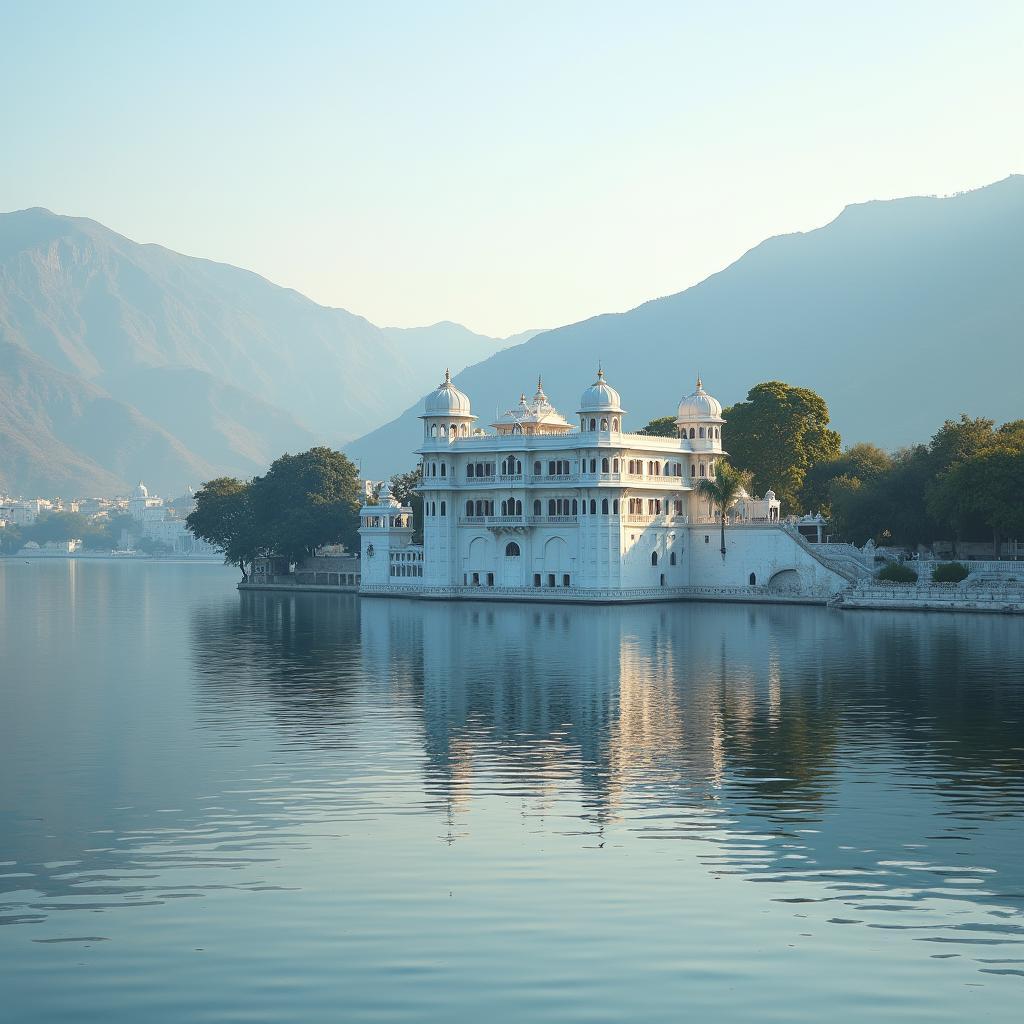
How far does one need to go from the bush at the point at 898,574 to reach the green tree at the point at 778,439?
22877 millimetres

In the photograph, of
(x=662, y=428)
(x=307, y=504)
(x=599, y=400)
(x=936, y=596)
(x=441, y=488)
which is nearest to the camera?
(x=936, y=596)

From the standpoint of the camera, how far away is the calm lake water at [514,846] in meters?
15.8

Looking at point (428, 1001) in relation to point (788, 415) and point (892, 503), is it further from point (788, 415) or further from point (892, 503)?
point (788, 415)

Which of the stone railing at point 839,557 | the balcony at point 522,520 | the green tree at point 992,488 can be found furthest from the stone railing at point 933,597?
the balcony at point 522,520

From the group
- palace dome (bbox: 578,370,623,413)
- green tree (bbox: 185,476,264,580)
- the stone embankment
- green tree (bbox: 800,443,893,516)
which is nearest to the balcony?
palace dome (bbox: 578,370,623,413)

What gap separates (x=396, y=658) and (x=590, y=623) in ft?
65.8

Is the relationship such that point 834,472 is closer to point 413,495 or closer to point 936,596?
point 936,596

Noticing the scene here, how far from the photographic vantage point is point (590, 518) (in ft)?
291

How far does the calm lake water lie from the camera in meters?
15.8

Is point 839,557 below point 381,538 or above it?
below

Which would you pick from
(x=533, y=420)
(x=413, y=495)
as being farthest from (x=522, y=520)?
(x=413, y=495)

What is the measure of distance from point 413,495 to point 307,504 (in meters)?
12.4

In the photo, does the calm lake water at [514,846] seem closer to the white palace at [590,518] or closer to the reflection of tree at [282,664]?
the reflection of tree at [282,664]

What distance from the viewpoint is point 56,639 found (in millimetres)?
64375
